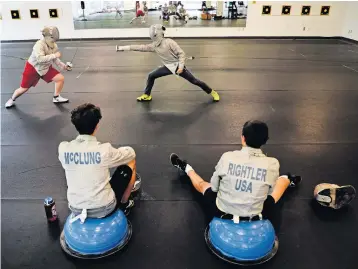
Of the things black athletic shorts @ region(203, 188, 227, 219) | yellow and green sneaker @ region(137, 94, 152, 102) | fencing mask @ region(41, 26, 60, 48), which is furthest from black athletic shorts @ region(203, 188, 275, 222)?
fencing mask @ region(41, 26, 60, 48)

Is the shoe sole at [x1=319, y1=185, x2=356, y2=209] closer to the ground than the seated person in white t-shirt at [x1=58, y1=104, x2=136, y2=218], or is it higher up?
closer to the ground

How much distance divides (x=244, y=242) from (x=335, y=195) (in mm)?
1055

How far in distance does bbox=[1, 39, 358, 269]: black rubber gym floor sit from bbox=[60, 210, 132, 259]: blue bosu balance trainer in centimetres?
7

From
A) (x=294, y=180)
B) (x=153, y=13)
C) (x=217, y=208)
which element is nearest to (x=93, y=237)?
(x=217, y=208)

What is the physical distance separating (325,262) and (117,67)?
7284 millimetres

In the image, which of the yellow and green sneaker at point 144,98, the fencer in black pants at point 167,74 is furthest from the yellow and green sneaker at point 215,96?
the yellow and green sneaker at point 144,98

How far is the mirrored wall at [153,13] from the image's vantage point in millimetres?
13211

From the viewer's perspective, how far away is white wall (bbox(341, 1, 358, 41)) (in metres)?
12.2

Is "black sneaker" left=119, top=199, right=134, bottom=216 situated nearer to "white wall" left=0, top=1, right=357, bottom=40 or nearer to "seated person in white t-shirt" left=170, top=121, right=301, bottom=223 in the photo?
"seated person in white t-shirt" left=170, top=121, right=301, bottom=223

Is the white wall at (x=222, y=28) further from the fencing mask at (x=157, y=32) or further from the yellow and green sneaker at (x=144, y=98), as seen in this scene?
the fencing mask at (x=157, y=32)

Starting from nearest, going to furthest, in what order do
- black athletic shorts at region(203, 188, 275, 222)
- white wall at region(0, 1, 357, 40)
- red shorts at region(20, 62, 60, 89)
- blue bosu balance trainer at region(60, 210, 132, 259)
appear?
blue bosu balance trainer at region(60, 210, 132, 259) → black athletic shorts at region(203, 188, 275, 222) → red shorts at region(20, 62, 60, 89) → white wall at region(0, 1, 357, 40)

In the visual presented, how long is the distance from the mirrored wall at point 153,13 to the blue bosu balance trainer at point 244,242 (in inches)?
477

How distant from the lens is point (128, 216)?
2.96 m

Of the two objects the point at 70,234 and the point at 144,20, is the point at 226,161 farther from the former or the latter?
the point at 144,20
